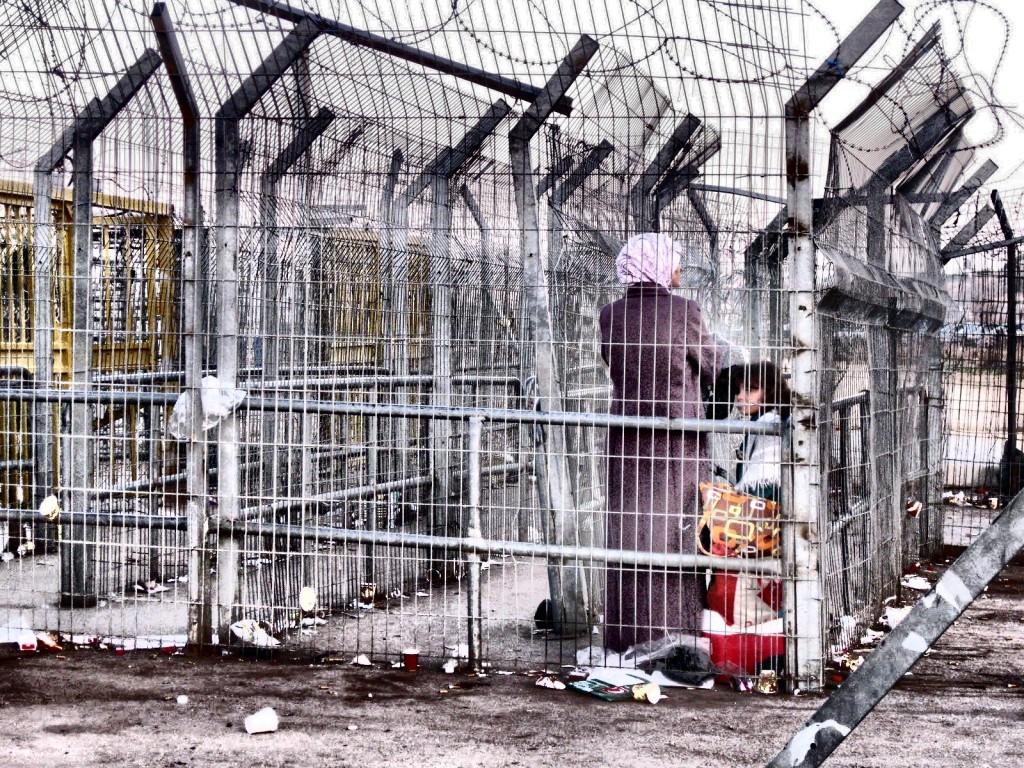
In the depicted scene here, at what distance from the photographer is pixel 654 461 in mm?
6562

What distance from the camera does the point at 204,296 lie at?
6.96 m

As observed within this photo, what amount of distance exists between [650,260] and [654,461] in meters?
0.98

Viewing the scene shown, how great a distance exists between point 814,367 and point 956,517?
Result: 7023mm

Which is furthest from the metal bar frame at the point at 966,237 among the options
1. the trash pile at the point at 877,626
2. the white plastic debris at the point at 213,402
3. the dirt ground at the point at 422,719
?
the white plastic debris at the point at 213,402

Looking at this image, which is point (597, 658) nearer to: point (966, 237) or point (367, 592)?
point (367, 592)

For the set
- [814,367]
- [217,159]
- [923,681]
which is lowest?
[923,681]

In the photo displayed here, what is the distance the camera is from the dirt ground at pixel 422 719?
5312mm

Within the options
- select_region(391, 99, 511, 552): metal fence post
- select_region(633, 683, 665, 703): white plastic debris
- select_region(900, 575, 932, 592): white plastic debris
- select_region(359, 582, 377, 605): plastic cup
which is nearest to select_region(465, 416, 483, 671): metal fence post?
select_region(633, 683, 665, 703): white plastic debris

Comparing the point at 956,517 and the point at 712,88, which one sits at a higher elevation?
the point at 712,88

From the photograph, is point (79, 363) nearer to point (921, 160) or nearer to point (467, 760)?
point (467, 760)

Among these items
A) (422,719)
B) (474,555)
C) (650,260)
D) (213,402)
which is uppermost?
(650,260)

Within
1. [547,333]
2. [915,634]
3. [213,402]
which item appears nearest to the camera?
[915,634]

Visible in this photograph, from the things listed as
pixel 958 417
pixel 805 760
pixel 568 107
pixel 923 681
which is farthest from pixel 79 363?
pixel 958 417

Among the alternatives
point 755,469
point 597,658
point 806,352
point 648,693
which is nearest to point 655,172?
point 806,352
